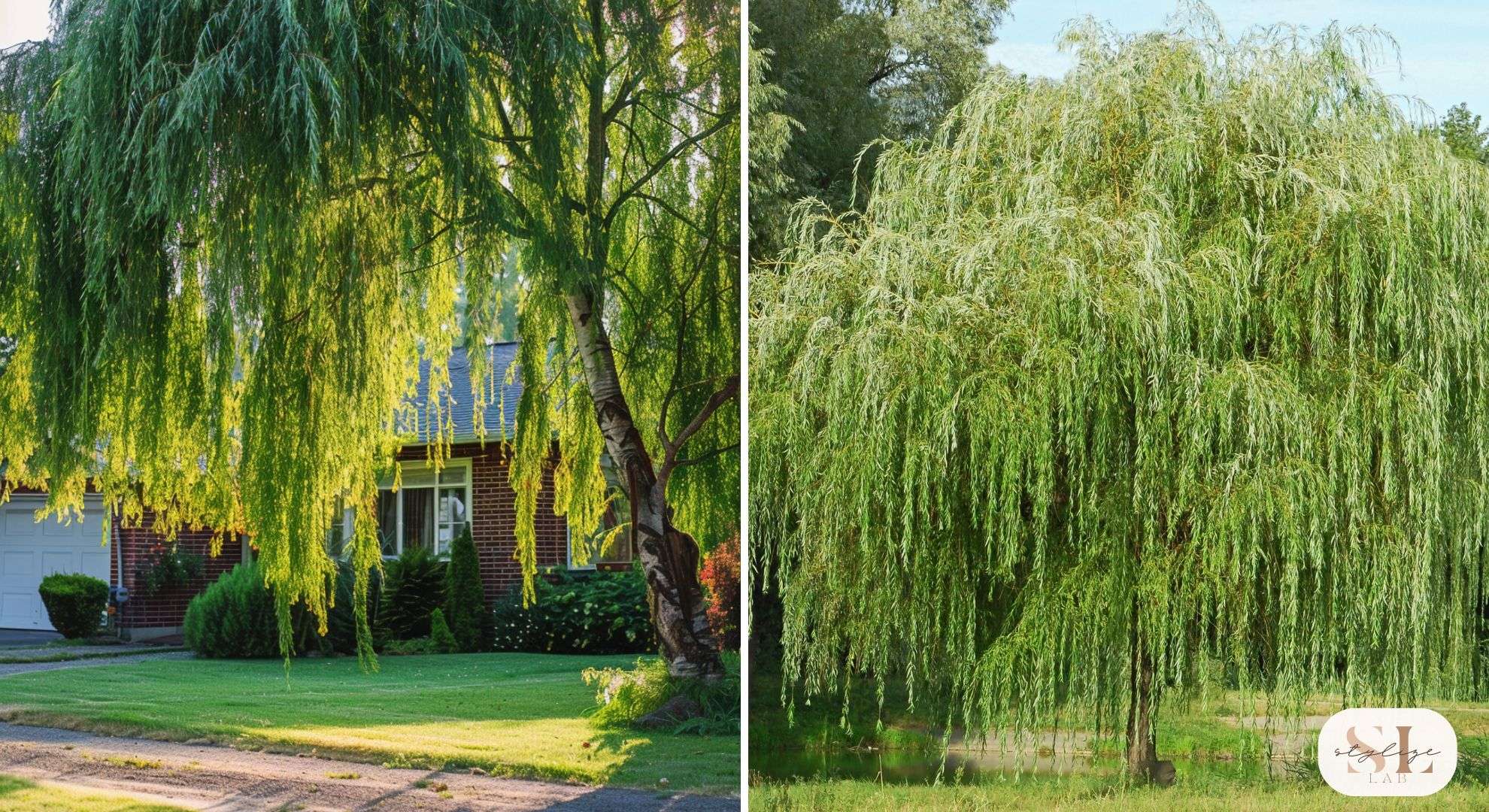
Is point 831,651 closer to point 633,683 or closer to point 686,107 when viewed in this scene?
point 633,683

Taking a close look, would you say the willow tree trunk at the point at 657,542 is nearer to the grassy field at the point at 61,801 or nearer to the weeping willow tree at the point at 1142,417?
the weeping willow tree at the point at 1142,417

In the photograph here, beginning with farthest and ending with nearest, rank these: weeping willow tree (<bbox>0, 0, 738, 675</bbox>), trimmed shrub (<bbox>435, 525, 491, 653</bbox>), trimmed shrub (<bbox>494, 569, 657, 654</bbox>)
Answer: trimmed shrub (<bbox>435, 525, 491, 653</bbox>) → trimmed shrub (<bbox>494, 569, 657, 654</bbox>) → weeping willow tree (<bbox>0, 0, 738, 675</bbox>)

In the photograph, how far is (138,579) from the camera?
22.0 feet

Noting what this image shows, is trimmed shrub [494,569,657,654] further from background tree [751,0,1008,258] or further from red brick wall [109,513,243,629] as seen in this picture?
background tree [751,0,1008,258]

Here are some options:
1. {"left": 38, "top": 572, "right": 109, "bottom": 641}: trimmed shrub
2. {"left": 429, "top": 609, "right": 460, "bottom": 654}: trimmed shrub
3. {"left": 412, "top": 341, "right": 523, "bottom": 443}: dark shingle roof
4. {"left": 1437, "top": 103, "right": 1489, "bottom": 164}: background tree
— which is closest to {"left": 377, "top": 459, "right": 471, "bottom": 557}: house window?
{"left": 429, "top": 609, "right": 460, "bottom": 654}: trimmed shrub

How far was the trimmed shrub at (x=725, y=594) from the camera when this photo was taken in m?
5.08

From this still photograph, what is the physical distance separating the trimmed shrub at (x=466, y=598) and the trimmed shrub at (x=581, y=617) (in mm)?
105

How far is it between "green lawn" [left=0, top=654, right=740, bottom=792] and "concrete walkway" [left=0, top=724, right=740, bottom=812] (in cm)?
6

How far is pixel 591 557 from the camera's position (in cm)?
613

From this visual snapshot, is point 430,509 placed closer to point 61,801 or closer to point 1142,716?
point 61,801

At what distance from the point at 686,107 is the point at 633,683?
2384mm

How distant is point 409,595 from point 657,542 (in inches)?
95.6

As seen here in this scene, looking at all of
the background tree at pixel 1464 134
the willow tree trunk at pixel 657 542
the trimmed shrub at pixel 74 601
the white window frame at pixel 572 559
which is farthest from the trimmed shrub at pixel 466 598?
the background tree at pixel 1464 134
